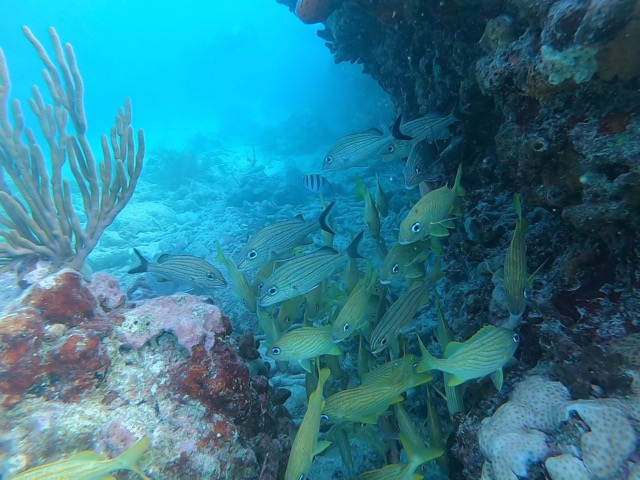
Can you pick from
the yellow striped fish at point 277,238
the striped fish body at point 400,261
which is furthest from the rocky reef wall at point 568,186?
the yellow striped fish at point 277,238

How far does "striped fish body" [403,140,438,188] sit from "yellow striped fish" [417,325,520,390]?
2766 millimetres

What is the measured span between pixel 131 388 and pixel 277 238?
1.96 m

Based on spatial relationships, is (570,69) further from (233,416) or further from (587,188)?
(233,416)

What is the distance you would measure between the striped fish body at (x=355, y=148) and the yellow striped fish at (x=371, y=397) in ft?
9.47

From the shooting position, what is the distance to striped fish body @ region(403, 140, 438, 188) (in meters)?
4.57

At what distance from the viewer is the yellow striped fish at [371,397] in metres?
2.42

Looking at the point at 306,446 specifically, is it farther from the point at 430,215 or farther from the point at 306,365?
the point at 430,215

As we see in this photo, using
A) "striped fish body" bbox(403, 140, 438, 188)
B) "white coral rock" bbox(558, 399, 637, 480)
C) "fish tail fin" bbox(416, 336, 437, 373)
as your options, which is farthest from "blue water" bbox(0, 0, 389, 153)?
"white coral rock" bbox(558, 399, 637, 480)

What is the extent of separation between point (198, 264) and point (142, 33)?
128042 millimetres

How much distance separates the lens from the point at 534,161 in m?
2.51

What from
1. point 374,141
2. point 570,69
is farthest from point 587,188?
point 374,141

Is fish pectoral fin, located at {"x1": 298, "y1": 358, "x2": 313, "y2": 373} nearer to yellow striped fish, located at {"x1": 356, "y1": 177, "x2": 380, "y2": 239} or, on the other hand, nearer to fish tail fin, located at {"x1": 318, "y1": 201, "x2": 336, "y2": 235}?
fish tail fin, located at {"x1": 318, "y1": 201, "x2": 336, "y2": 235}

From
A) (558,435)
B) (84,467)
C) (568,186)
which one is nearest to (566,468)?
(558,435)

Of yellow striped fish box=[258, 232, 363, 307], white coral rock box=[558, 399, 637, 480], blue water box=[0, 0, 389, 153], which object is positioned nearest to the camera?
white coral rock box=[558, 399, 637, 480]
